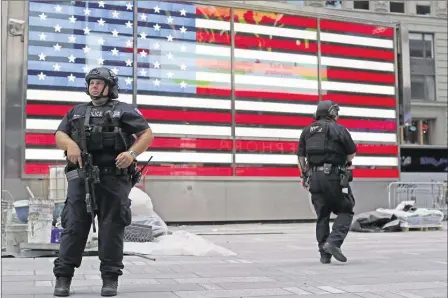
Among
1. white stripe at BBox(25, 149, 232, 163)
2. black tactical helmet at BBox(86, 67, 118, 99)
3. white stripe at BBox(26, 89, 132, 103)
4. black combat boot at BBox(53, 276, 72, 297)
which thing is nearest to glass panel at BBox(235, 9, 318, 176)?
white stripe at BBox(25, 149, 232, 163)

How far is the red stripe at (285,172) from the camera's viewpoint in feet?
Result: 39.3

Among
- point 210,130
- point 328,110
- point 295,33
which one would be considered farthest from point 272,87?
point 328,110

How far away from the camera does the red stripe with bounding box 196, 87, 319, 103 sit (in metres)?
11.8

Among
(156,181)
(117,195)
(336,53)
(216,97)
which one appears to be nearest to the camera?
(117,195)

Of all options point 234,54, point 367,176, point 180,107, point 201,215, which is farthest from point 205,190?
point 367,176

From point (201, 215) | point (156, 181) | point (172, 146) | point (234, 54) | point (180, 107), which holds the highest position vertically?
point (234, 54)

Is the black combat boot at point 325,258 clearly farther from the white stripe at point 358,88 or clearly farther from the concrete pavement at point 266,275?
the white stripe at point 358,88

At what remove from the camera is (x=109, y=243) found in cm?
391

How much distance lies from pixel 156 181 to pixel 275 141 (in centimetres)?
297

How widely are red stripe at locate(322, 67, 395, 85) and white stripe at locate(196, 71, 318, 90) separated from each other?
52 cm

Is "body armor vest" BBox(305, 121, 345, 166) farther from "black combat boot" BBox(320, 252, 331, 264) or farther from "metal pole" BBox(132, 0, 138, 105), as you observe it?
"metal pole" BBox(132, 0, 138, 105)

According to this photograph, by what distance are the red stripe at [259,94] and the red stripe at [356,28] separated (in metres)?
1.80

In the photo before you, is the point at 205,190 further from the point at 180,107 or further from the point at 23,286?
the point at 23,286

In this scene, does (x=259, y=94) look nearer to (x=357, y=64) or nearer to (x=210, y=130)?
(x=210, y=130)
